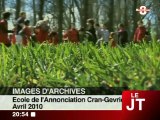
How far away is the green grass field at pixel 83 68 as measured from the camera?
1.42 m

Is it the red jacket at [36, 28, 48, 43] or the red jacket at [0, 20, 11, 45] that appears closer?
the red jacket at [0, 20, 11, 45]

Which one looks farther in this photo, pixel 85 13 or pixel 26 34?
pixel 85 13

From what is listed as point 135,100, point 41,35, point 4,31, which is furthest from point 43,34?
point 135,100

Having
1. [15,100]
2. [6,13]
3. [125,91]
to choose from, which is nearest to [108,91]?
[125,91]

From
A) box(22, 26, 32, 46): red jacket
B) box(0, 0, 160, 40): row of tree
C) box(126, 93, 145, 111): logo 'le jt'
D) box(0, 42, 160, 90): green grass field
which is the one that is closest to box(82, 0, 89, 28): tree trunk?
box(0, 0, 160, 40): row of tree

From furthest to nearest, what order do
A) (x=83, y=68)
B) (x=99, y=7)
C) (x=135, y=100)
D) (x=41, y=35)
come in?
(x=41, y=35) → (x=99, y=7) → (x=83, y=68) → (x=135, y=100)

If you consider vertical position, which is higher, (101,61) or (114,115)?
(101,61)

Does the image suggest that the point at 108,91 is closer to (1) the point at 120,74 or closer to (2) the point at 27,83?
(1) the point at 120,74

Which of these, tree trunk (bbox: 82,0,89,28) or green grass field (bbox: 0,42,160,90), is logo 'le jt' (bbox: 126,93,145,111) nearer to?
green grass field (bbox: 0,42,160,90)

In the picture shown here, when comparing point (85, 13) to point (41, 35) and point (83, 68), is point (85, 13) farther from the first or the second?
point (83, 68)

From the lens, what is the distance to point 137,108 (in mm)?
1406

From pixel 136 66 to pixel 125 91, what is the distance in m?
0.12

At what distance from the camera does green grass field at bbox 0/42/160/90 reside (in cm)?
142

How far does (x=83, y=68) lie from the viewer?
159 centimetres
